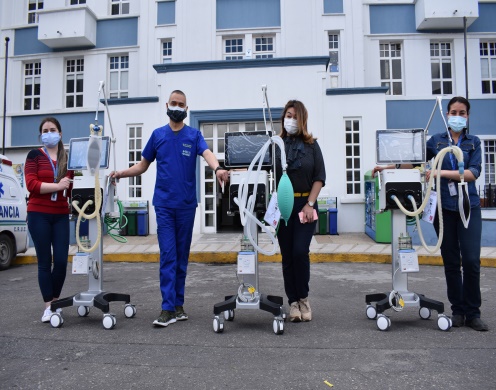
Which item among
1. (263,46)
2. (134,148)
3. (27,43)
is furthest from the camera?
(27,43)

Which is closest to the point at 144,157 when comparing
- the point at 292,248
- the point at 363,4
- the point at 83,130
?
the point at 292,248

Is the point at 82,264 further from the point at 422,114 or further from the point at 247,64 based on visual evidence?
the point at 422,114

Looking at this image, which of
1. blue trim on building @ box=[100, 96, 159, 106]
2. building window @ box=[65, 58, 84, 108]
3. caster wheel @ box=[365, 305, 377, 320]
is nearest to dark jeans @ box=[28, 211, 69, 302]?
caster wheel @ box=[365, 305, 377, 320]

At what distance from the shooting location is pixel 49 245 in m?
4.25

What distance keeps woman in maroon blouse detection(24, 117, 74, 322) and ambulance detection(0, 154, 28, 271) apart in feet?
14.6

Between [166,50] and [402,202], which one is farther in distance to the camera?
[166,50]

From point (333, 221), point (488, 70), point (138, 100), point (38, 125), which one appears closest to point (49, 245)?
point (333, 221)

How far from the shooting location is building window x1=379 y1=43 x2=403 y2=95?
49.4 ft

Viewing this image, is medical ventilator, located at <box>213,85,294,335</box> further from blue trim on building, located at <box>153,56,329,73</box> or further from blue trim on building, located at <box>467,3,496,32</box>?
blue trim on building, located at <box>467,3,496,32</box>

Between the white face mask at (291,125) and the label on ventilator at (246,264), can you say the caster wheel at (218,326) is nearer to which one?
the label on ventilator at (246,264)

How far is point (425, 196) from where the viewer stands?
386cm

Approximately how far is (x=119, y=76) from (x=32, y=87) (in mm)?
3648

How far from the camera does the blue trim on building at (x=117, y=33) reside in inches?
626

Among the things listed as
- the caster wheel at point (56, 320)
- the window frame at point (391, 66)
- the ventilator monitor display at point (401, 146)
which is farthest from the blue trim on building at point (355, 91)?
the caster wheel at point (56, 320)
